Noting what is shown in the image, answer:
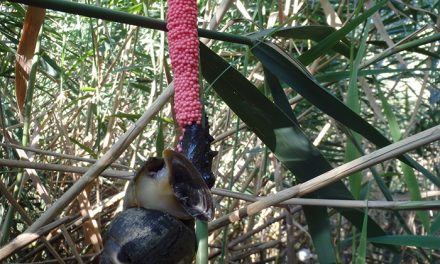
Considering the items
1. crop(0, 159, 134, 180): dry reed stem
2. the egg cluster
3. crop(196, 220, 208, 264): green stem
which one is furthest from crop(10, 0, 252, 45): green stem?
crop(0, 159, 134, 180): dry reed stem

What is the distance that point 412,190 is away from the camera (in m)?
0.78

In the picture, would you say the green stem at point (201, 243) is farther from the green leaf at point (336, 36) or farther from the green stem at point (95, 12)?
the green leaf at point (336, 36)

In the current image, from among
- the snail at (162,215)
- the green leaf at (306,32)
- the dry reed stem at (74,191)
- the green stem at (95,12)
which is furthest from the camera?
the green leaf at (306,32)

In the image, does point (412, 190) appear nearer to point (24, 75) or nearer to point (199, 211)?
point (199, 211)

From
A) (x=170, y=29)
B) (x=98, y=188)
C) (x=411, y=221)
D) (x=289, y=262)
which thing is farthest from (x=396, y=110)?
(x=170, y=29)

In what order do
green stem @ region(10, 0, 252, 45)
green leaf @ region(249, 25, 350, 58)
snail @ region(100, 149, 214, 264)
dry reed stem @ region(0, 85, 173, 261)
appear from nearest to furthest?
snail @ region(100, 149, 214, 264) → green stem @ region(10, 0, 252, 45) → dry reed stem @ region(0, 85, 173, 261) → green leaf @ region(249, 25, 350, 58)

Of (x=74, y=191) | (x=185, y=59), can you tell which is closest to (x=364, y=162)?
(x=185, y=59)

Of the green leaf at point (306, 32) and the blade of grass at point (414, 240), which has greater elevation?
the green leaf at point (306, 32)

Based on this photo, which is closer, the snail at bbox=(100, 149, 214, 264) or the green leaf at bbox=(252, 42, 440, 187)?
the snail at bbox=(100, 149, 214, 264)

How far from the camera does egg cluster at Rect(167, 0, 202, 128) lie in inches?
19.3

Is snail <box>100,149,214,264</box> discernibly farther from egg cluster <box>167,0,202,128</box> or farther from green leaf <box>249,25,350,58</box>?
green leaf <box>249,25,350,58</box>

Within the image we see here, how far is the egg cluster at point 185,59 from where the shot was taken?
49cm

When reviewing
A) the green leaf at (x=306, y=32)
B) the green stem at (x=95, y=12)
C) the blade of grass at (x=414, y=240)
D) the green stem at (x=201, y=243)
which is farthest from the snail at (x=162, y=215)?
the green leaf at (x=306, y=32)

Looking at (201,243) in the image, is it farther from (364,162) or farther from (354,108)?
(354,108)
